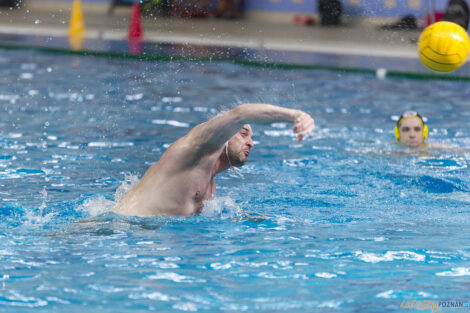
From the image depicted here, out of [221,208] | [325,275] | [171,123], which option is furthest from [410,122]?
[325,275]

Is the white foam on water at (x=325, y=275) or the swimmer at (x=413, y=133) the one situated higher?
the swimmer at (x=413, y=133)

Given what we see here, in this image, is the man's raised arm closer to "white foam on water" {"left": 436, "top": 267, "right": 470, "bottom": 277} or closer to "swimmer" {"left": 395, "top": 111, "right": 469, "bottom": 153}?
"white foam on water" {"left": 436, "top": 267, "right": 470, "bottom": 277}

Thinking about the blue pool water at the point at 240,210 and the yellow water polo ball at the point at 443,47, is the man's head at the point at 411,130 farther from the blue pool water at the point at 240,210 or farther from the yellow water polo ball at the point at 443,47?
the yellow water polo ball at the point at 443,47

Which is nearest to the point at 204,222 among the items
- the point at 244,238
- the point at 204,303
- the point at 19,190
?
the point at 244,238

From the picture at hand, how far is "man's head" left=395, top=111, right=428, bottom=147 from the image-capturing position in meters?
7.89

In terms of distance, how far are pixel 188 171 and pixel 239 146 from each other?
1.22ft

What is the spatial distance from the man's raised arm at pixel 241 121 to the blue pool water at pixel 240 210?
375mm

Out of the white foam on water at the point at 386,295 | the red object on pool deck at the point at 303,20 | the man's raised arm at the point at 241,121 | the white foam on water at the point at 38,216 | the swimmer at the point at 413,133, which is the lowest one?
the white foam on water at the point at 38,216

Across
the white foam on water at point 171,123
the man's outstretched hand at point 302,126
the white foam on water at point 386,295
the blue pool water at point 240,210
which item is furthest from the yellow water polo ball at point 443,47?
the white foam on water at point 386,295

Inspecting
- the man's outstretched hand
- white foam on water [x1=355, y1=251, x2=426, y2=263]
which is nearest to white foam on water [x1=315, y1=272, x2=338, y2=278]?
white foam on water [x1=355, y1=251, x2=426, y2=263]

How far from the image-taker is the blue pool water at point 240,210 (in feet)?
12.4

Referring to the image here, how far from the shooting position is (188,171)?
4684 millimetres

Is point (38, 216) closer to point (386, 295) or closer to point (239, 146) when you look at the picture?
point (239, 146)

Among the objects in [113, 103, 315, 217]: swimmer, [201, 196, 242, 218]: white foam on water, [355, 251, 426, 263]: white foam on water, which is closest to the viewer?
[355, 251, 426, 263]: white foam on water
